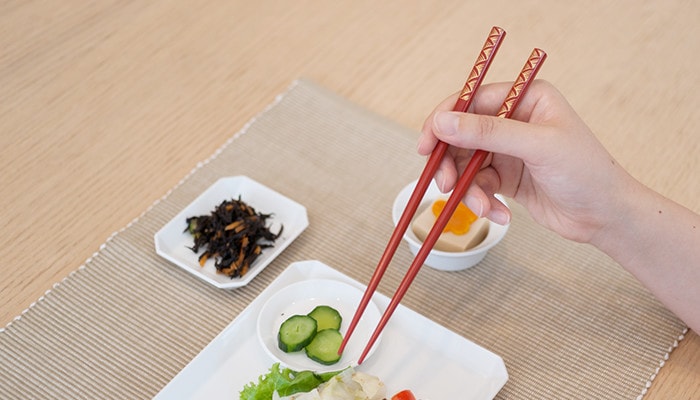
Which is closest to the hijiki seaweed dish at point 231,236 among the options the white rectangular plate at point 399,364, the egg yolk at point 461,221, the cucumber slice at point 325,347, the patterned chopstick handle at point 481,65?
the white rectangular plate at point 399,364

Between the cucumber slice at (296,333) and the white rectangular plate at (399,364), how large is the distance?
5cm

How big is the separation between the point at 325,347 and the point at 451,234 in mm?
346

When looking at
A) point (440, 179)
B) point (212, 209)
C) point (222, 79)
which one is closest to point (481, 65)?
point (440, 179)

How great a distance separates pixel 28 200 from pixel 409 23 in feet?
3.68

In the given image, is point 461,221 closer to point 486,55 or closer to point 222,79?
point 486,55

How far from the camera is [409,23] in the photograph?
7.51 feet

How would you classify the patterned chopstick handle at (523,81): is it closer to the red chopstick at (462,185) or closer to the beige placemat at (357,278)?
the red chopstick at (462,185)

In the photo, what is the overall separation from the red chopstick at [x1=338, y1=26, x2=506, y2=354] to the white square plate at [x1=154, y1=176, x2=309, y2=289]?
0.31m

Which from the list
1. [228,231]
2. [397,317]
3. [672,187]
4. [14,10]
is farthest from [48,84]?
[672,187]

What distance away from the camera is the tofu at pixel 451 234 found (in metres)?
1.55

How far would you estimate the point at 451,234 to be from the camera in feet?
5.12

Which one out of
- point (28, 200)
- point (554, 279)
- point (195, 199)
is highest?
point (554, 279)

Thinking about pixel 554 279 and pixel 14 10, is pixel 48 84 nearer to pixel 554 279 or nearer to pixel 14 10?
pixel 14 10

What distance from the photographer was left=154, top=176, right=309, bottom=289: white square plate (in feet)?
5.10
